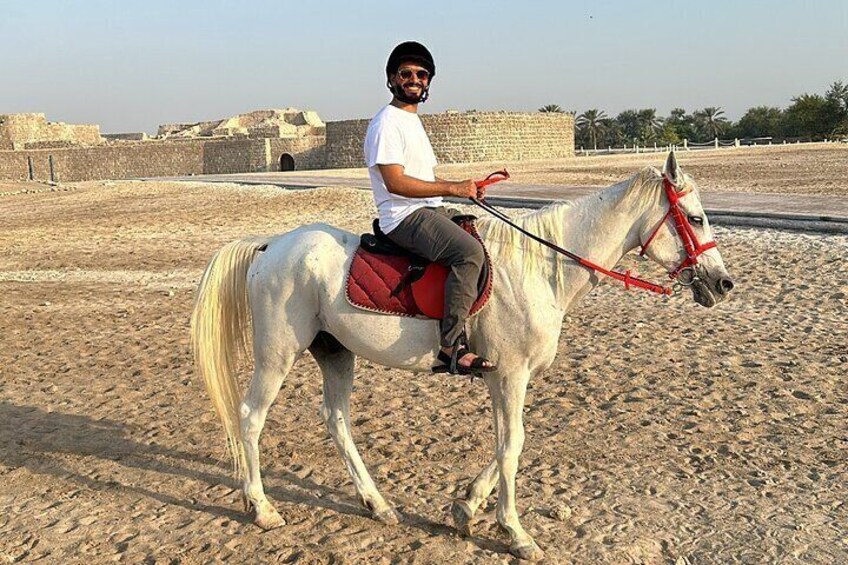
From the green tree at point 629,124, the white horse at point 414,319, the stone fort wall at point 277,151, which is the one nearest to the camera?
the white horse at point 414,319

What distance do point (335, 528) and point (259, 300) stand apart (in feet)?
3.79

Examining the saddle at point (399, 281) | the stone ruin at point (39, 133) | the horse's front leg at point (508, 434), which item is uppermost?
the stone ruin at point (39, 133)

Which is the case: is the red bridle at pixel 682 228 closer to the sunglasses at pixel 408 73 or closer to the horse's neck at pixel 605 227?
the horse's neck at pixel 605 227

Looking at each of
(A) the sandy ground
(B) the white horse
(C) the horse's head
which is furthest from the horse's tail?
(C) the horse's head

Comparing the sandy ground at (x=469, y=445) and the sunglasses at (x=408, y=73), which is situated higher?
the sunglasses at (x=408, y=73)

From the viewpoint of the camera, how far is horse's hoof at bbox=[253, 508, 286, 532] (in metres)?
4.06

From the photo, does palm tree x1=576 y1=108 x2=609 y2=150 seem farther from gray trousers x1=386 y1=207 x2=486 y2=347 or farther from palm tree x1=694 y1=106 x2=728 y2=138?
gray trousers x1=386 y1=207 x2=486 y2=347

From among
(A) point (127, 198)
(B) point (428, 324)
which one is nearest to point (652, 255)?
(B) point (428, 324)

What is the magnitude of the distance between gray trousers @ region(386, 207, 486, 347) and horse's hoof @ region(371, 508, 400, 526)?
92cm

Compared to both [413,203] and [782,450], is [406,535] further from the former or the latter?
[782,450]

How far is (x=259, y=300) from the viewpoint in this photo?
162 inches

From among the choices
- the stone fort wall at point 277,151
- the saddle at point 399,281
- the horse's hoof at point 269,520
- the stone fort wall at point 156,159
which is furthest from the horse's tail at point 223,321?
the stone fort wall at point 156,159

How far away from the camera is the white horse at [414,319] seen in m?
3.76

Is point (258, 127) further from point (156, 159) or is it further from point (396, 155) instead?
point (396, 155)
